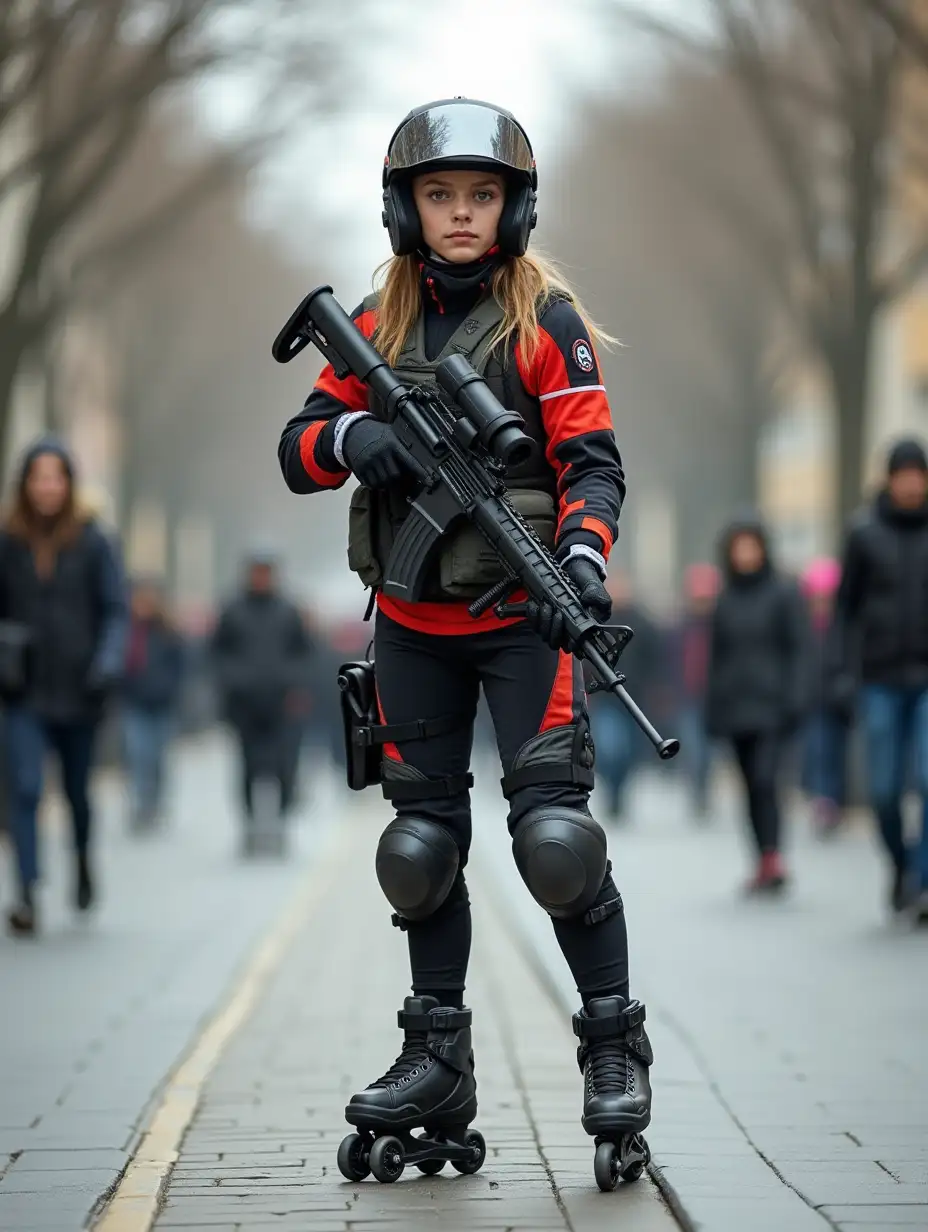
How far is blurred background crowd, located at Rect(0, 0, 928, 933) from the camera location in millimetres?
10805

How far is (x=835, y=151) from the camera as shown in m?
23.7

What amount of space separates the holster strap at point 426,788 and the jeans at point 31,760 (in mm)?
5547

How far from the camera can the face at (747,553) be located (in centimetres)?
1360

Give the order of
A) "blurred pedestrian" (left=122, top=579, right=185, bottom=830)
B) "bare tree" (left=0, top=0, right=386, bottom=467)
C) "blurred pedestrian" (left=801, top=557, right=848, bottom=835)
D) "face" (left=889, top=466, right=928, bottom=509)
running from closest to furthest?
"face" (left=889, top=466, right=928, bottom=509), "bare tree" (left=0, top=0, right=386, bottom=467), "blurred pedestrian" (left=801, top=557, right=848, bottom=835), "blurred pedestrian" (left=122, top=579, right=185, bottom=830)

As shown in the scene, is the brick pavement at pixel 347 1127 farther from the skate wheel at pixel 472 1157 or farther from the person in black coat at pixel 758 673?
the person in black coat at pixel 758 673

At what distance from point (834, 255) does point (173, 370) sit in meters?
19.3

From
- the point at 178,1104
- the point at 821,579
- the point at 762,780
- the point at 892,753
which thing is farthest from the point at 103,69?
the point at 178,1104

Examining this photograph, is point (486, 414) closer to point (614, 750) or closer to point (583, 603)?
point (583, 603)

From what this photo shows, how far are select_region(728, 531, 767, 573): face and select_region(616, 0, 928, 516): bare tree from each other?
565cm

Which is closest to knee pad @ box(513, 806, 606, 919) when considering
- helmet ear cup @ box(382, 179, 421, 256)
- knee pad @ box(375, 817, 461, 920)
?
knee pad @ box(375, 817, 461, 920)

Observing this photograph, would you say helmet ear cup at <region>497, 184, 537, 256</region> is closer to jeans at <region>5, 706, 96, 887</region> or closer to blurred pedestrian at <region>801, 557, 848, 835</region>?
jeans at <region>5, 706, 96, 887</region>

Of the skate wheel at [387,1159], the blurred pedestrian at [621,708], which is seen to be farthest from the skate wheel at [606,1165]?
the blurred pedestrian at [621,708]

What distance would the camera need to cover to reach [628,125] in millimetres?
27719

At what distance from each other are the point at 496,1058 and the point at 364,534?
2415 mm
